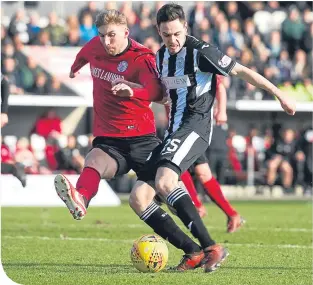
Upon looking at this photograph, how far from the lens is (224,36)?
26172mm

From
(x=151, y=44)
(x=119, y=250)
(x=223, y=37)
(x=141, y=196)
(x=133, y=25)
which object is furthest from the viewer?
(x=223, y=37)

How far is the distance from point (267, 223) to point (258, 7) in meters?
13.8

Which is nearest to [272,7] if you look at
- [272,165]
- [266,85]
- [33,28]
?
[272,165]

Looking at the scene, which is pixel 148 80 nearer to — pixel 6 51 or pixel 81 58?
pixel 81 58

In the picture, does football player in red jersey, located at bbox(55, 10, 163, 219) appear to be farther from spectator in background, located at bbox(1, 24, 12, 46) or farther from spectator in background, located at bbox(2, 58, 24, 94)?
spectator in background, located at bbox(1, 24, 12, 46)

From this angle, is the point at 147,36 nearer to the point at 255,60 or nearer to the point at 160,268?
the point at 255,60

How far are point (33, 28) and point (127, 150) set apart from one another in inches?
641

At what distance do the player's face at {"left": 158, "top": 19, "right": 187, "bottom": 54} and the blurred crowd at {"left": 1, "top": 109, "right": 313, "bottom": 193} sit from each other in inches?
537

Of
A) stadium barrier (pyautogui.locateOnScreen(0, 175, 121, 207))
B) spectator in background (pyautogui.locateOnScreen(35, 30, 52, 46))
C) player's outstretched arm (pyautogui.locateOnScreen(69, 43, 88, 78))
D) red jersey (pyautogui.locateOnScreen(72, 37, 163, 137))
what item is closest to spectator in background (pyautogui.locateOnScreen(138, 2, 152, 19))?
spectator in background (pyautogui.locateOnScreen(35, 30, 52, 46))

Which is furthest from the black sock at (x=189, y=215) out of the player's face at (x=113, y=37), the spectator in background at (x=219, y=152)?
the spectator in background at (x=219, y=152)

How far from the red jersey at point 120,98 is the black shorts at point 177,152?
757mm

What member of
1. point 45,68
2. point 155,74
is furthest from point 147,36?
point 155,74

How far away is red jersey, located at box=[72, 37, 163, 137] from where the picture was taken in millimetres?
9729

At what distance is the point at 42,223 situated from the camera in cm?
1522
